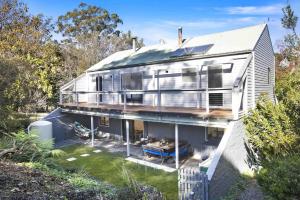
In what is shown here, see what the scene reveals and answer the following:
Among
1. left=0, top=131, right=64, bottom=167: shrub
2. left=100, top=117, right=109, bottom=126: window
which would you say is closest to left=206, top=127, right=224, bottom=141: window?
left=0, top=131, right=64, bottom=167: shrub

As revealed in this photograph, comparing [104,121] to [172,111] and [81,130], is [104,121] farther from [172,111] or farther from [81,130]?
[172,111]

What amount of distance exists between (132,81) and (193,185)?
36.5ft

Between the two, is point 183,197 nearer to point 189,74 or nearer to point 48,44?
point 189,74

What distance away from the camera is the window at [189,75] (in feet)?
46.3

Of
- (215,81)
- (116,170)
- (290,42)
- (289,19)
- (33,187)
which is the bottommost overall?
(116,170)

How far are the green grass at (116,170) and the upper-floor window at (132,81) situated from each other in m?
5.15

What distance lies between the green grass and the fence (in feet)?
3.46

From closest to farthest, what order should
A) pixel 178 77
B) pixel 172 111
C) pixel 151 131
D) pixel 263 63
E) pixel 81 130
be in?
pixel 172 111, pixel 263 63, pixel 178 77, pixel 151 131, pixel 81 130

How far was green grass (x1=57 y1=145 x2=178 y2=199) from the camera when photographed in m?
10.1

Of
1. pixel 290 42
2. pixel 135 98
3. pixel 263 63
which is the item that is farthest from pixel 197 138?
pixel 290 42

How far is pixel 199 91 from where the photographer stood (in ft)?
36.8

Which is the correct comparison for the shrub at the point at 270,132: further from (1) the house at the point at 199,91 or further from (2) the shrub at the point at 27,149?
(2) the shrub at the point at 27,149

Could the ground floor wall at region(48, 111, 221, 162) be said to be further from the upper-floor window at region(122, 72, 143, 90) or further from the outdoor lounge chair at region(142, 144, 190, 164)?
the upper-floor window at region(122, 72, 143, 90)

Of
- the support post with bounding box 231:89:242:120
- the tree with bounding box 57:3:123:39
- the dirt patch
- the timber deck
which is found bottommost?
the dirt patch
